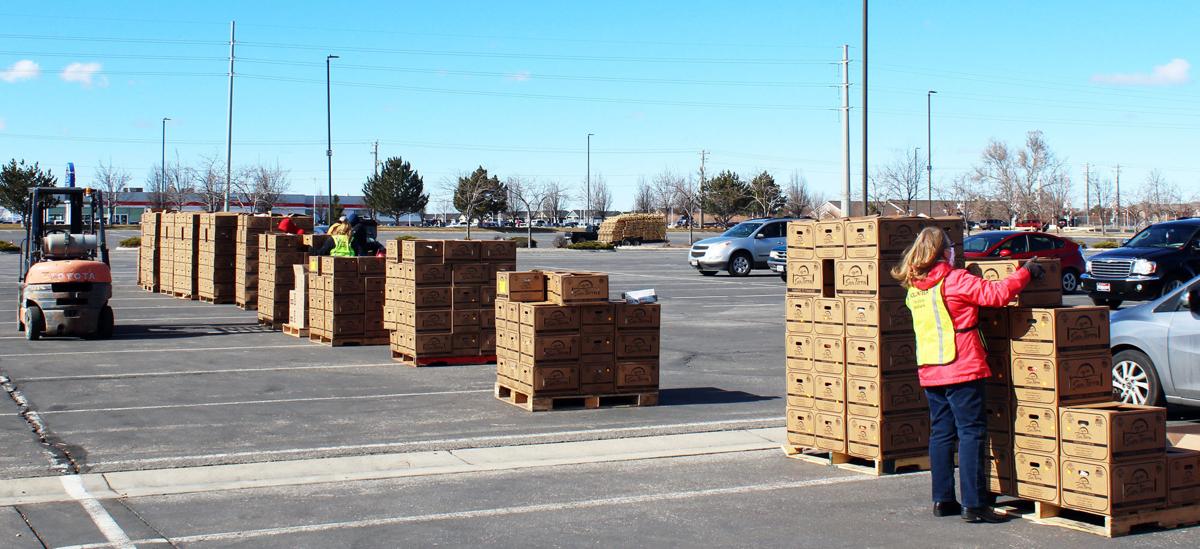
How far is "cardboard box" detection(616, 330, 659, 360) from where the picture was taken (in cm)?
1209

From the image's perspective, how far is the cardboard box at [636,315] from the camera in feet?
39.7

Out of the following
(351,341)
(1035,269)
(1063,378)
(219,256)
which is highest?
(219,256)

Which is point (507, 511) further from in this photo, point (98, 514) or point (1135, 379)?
point (1135, 379)

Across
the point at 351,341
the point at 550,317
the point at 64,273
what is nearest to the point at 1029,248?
the point at 351,341

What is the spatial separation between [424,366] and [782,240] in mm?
23916

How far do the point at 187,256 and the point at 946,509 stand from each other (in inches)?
913

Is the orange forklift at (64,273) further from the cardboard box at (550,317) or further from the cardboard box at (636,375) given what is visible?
the cardboard box at (636,375)

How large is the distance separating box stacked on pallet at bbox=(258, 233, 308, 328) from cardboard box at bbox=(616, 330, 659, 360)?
391 inches

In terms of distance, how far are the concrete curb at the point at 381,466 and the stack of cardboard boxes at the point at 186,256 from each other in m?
19.0

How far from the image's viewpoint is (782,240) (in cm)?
3750

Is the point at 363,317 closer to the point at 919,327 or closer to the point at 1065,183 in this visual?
the point at 919,327

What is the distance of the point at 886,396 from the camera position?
8.49 m

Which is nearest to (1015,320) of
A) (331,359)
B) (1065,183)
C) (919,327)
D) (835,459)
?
(919,327)

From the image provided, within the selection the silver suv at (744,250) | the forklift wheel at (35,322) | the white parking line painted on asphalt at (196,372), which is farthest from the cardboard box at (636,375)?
the silver suv at (744,250)
